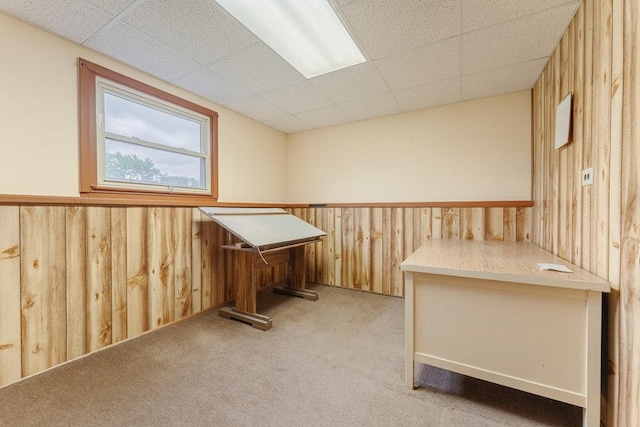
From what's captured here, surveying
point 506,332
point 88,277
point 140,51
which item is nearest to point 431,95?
point 506,332

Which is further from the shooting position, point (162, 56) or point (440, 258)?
point (162, 56)

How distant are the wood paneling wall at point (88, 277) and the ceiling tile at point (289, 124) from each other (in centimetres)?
169

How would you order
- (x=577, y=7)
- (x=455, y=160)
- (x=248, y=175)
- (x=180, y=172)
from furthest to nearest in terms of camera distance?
(x=248, y=175) < (x=455, y=160) < (x=180, y=172) < (x=577, y=7)

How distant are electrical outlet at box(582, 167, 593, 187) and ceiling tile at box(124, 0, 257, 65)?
7.29 feet

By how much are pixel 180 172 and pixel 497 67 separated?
3.13m

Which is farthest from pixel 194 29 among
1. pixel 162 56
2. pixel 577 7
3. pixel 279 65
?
pixel 577 7

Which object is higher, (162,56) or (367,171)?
(162,56)

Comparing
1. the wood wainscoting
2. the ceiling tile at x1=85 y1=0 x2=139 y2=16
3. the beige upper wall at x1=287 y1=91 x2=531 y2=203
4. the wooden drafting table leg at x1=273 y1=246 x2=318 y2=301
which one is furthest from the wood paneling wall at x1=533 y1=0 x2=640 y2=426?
the ceiling tile at x1=85 y1=0 x2=139 y2=16

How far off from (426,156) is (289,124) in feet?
6.19

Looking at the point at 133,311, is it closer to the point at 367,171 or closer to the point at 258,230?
the point at 258,230

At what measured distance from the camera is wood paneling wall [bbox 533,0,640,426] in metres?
1.03

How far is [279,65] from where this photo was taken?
7.34 ft

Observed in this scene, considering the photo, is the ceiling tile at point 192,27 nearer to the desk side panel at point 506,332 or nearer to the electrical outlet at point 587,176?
the desk side panel at point 506,332

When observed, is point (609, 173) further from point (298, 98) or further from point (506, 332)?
point (298, 98)
